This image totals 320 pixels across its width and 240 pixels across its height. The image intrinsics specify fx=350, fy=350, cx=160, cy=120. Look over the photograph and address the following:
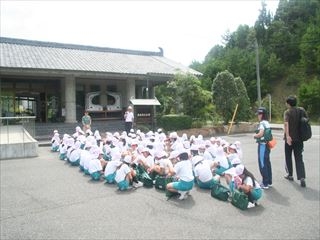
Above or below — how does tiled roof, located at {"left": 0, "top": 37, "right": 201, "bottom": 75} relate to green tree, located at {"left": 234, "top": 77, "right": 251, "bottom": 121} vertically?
above

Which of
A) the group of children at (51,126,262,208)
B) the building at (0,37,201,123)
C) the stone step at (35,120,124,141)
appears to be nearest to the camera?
the group of children at (51,126,262,208)

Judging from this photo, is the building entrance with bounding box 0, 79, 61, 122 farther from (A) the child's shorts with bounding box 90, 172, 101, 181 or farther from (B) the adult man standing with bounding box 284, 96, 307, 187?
(B) the adult man standing with bounding box 284, 96, 307, 187

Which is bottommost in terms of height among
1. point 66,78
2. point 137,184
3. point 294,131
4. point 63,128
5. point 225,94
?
point 137,184

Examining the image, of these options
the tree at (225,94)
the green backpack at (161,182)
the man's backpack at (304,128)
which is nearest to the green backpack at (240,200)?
the green backpack at (161,182)

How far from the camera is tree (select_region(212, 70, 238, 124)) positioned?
68.4ft

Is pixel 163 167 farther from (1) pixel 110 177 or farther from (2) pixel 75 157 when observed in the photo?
(2) pixel 75 157

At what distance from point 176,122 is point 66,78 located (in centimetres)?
693

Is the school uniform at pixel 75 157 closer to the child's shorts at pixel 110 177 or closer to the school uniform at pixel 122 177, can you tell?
the child's shorts at pixel 110 177

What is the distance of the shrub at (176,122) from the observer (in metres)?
19.3

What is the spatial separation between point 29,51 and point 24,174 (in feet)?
47.2

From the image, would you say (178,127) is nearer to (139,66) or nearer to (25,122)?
(139,66)

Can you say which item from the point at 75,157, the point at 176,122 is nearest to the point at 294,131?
the point at 75,157

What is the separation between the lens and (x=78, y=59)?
22.4 metres

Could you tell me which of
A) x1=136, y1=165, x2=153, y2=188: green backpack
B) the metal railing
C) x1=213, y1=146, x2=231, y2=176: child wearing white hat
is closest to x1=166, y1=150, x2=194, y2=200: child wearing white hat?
x1=136, y1=165, x2=153, y2=188: green backpack
